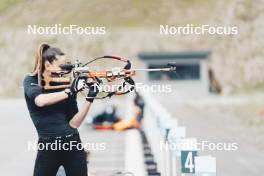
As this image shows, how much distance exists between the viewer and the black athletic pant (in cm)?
666

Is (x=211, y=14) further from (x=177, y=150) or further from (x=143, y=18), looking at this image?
(x=177, y=150)

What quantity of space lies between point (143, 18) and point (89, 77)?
3111 inches

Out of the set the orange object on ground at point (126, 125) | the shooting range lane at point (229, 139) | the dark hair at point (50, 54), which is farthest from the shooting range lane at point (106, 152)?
the dark hair at point (50, 54)

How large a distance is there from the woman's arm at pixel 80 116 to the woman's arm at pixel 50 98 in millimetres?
177

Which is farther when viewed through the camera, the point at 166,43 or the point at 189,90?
the point at 166,43

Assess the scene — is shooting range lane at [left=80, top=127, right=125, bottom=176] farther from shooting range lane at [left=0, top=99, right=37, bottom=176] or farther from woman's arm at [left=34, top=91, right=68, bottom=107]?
woman's arm at [left=34, top=91, right=68, bottom=107]

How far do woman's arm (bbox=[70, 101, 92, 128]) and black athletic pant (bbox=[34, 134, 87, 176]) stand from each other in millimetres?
124

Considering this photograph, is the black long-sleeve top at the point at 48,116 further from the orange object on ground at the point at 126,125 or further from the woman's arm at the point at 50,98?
the orange object on ground at the point at 126,125

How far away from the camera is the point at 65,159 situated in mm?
6777

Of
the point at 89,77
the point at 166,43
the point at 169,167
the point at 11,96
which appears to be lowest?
the point at 169,167

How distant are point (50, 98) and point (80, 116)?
32 centimetres

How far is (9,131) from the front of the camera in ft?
80.7

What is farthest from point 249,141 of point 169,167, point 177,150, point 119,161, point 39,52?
point 39,52

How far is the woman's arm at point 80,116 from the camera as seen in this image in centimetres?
631
